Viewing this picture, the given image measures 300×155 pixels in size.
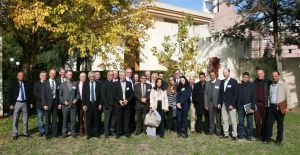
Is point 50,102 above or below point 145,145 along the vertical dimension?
above

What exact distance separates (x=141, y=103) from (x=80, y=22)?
12.1 ft

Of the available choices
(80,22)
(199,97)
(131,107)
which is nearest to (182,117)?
(199,97)

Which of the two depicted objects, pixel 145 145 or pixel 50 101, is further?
pixel 50 101

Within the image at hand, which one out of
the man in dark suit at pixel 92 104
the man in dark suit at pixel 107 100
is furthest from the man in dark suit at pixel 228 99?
the man in dark suit at pixel 92 104

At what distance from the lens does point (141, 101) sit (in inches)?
431

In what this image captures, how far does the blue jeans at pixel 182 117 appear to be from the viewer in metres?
10.8

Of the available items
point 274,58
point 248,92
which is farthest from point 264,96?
point 274,58

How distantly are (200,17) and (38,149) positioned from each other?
18848mm

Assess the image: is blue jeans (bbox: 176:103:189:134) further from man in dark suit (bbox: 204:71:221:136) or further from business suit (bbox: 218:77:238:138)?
business suit (bbox: 218:77:238:138)

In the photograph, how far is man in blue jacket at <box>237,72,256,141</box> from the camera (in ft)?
33.0

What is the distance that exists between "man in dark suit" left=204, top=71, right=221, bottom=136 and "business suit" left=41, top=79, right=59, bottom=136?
4.06m

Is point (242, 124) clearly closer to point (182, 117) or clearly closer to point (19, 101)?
point (182, 117)

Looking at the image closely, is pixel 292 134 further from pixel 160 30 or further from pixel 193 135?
pixel 160 30

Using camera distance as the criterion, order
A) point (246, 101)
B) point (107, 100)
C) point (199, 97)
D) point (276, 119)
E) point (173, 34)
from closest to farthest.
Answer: point (276, 119) < point (246, 101) < point (107, 100) < point (199, 97) < point (173, 34)
